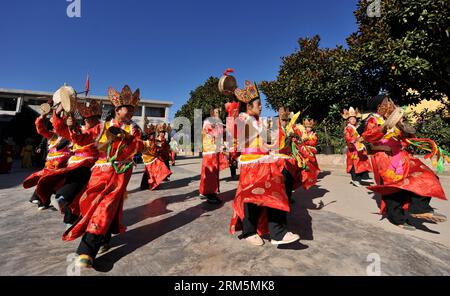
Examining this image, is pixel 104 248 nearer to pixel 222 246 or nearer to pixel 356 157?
pixel 222 246

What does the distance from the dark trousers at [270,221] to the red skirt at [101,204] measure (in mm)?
1406

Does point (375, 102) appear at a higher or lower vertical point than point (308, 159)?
higher

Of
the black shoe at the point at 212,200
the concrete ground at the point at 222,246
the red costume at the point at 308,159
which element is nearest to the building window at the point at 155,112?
the red costume at the point at 308,159

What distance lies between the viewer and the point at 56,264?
2516 millimetres

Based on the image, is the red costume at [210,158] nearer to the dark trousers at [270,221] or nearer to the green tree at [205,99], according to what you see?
the dark trousers at [270,221]

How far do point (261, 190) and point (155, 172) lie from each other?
15.1 feet

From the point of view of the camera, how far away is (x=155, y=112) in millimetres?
36500

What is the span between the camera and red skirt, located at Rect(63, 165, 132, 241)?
257cm

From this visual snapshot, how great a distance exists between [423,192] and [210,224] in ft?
9.15

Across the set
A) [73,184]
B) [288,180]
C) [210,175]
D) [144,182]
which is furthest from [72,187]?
[144,182]

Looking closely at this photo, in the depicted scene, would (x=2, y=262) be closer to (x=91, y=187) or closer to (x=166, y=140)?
(x=91, y=187)

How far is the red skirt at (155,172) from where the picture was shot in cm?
678

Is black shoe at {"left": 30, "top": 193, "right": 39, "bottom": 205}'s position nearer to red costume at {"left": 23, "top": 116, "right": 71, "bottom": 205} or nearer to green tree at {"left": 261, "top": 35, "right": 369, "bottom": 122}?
red costume at {"left": 23, "top": 116, "right": 71, "bottom": 205}
